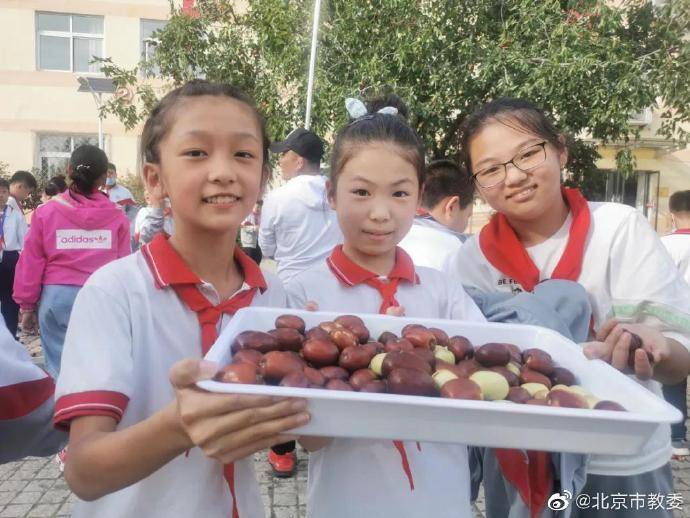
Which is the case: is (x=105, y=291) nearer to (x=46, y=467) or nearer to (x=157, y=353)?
(x=157, y=353)

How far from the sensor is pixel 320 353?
4.12 feet

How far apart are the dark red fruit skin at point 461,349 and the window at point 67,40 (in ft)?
63.0

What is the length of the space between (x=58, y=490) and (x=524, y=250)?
299cm

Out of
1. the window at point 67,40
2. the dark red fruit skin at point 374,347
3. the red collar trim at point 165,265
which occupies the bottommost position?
the dark red fruit skin at point 374,347

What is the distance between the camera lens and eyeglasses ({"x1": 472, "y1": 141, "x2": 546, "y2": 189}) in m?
1.78

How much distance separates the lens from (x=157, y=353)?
133 cm

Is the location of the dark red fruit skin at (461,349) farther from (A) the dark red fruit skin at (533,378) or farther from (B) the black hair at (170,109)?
(B) the black hair at (170,109)

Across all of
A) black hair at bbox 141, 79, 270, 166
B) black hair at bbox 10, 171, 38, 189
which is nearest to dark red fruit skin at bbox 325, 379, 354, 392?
black hair at bbox 141, 79, 270, 166

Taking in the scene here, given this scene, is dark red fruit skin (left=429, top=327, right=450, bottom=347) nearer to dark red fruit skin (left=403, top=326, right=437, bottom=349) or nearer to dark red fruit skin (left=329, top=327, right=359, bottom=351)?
dark red fruit skin (left=403, top=326, right=437, bottom=349)

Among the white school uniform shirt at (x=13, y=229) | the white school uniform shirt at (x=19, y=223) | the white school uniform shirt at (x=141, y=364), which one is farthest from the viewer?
the white school uniform shirt at (x=19, y=223)

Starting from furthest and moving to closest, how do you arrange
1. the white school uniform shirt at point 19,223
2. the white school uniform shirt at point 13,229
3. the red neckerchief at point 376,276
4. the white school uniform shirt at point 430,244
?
the white school uniform shirt at point 19,223 < the white school uniform shirt at point 13,229 < the white school uniform shirt at point 430,244 < the red neckerchief at point 376,276

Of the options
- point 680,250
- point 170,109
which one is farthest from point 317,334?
point 680,250

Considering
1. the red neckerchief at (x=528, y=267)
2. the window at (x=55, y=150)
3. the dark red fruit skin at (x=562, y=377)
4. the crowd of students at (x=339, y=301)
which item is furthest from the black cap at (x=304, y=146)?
the window at (x=55, y=150)

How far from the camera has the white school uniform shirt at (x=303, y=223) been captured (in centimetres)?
433
